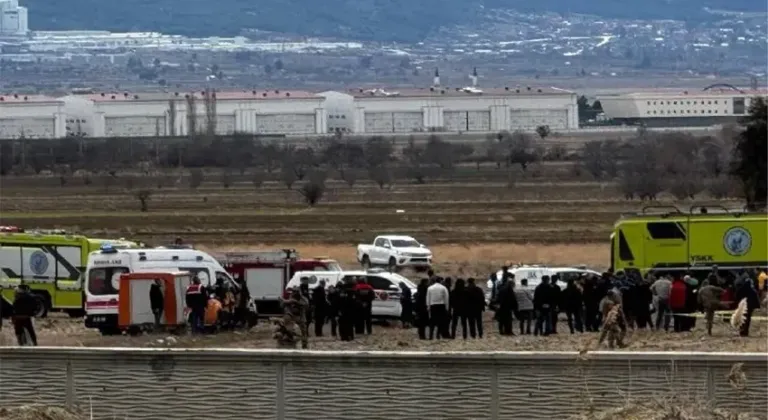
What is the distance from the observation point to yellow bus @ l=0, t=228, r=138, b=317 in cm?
2614

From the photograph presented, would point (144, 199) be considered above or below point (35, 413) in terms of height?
above

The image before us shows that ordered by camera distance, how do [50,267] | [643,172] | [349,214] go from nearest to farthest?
[50,267] → [349,214] → [643,172]

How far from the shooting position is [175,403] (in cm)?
1062

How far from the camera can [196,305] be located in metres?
Answer: 22.2

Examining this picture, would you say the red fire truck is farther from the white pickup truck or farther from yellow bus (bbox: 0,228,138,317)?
the white pickup truck

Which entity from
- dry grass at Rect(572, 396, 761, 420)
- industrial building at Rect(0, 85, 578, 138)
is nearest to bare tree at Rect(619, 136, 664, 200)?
industrial building at Rect(0, 85, 578, 138)

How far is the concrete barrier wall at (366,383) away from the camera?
34.0ft

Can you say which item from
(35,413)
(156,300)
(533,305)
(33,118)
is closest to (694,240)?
(533,305)

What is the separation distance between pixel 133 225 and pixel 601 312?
27263 mm

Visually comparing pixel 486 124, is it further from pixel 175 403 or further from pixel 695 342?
pixel 175 403

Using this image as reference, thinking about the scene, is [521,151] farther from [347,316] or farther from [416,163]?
[347,316]

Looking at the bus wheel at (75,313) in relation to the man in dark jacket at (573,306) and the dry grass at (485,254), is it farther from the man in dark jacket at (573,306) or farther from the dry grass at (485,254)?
the dry grass at (485,254)

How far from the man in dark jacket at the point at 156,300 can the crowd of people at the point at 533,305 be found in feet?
5.05

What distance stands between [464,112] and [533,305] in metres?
127
